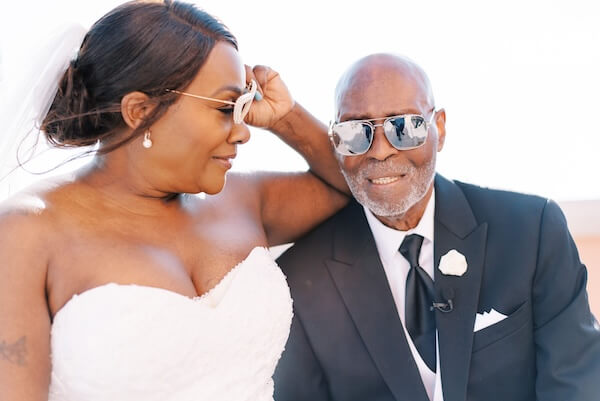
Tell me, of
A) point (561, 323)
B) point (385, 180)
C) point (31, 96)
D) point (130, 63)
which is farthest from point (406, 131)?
point (31, 96)

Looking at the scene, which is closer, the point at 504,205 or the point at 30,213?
the point at 30,213

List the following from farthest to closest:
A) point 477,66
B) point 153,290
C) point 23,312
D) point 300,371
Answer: point 477,66, point 300,371, point 153,290, point 23,312

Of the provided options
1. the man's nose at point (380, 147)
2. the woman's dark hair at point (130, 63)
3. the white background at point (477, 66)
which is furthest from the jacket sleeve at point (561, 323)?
the woman's dark hair at point (130, 63)

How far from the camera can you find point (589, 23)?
9.37 feet

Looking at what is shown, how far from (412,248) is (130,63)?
94cm

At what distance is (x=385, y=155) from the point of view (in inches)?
76.7

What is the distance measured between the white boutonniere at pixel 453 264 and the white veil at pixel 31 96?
1.08 m

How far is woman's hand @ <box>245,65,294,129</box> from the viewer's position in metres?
1.95

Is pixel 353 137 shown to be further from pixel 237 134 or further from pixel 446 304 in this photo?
pixel 446 304

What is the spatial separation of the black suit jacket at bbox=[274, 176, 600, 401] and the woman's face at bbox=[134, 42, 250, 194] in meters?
0.54

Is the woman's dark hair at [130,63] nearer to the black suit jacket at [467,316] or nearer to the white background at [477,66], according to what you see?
the black suit jacket at [467,316]

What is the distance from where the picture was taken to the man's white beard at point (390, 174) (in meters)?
1.96

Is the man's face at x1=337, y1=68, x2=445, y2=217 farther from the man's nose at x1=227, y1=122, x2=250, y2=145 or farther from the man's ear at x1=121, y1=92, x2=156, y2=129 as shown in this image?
the man's ear at x1=121, y1=92, x2=156, y2=129

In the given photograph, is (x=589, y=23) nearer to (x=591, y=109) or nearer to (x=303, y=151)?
(x=591, y=109)
